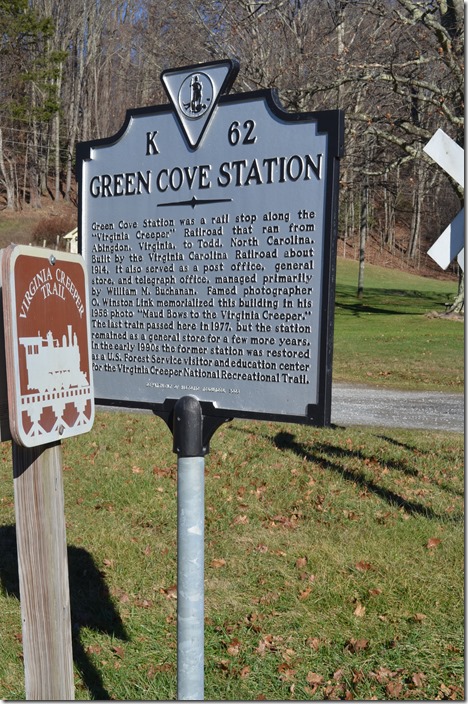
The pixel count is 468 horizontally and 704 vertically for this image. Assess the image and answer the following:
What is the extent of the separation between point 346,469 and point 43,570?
4283mm

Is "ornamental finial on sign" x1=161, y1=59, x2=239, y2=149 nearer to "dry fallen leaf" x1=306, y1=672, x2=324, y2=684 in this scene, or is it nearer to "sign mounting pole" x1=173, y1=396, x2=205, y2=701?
"sign mounting pole" x1=173, y1=396, x2=205, y2=701

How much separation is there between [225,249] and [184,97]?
0.66 metres

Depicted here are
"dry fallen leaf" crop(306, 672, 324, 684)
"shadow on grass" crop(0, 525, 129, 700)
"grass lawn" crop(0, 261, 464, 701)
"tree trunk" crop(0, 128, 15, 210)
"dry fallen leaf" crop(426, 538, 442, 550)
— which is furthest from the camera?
"tree trunk" crop(0, 128, 15, 210)

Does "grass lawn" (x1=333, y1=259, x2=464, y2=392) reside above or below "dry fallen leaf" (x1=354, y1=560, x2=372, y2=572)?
below

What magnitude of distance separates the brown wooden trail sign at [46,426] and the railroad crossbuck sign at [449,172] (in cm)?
231

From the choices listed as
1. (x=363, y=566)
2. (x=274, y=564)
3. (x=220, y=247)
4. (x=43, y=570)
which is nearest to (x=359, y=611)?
(x=363, y=566)

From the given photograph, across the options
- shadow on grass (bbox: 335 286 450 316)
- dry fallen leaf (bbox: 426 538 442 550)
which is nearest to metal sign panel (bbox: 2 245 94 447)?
dry fallen leaf (bbox: 426 538 442 550)

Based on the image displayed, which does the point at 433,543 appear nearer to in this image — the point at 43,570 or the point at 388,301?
the point at 43,570

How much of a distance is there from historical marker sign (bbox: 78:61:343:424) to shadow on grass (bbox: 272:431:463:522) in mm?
3093

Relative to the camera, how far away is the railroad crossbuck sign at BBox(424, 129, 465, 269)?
4.59 meters

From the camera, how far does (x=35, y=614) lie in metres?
3.15

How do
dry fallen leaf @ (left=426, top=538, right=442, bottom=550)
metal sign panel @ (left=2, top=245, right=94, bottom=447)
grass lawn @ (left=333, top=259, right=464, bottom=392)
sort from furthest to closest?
1. grass lawn @ (left=333, top=259, right=464, bottom=392)
2. dry fallen leaf @ (left=426, top=538, right=442, bottom=550)
3. metal sign panel @ (left=2, top=245, right=94, bottom=447)

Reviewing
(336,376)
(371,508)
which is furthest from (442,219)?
(371,508)

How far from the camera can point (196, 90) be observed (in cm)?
336
